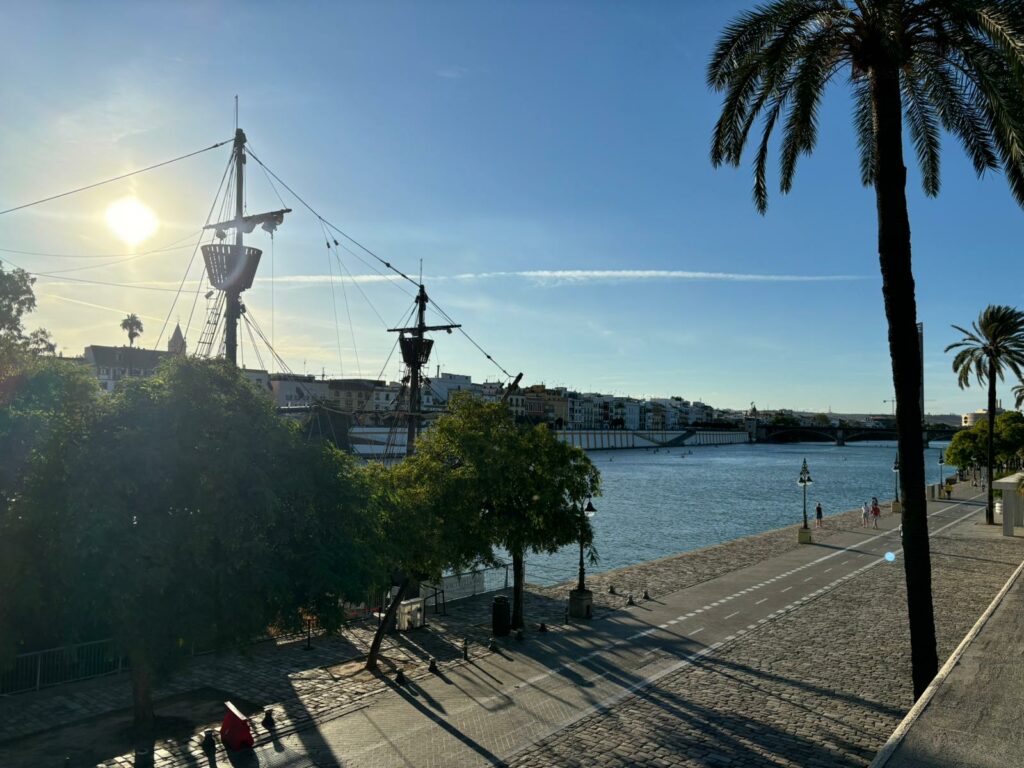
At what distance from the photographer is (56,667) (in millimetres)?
17312

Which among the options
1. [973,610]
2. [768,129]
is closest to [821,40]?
[768,129]

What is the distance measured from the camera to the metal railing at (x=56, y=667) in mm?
16531

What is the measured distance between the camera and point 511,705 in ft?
51.1

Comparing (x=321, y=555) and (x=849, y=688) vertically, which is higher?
(x=321, y=555)

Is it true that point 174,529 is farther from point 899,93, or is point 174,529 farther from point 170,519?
point 899,93

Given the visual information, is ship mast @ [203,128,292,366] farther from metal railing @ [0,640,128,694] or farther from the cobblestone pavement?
the cobblestone pavement

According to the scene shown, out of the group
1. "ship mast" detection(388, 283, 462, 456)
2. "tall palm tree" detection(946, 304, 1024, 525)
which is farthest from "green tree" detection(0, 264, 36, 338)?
"tall palm tree" detection(946, 304, 1024, 525)

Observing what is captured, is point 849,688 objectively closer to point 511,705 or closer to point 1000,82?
point 511,705

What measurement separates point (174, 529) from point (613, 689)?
10268 mm

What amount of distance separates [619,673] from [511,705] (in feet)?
11.2

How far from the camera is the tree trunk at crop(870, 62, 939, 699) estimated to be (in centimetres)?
1341

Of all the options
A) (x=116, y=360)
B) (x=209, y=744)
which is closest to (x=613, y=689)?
(x=209, y=744)

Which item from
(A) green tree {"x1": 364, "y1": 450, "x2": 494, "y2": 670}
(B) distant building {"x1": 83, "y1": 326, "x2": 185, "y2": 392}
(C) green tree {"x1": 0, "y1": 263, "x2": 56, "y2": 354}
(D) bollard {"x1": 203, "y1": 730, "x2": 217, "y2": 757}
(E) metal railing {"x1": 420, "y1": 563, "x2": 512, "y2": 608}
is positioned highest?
(B) distant building {"x1": 83, "y1": 326, "x2": 185, "y2": 392}

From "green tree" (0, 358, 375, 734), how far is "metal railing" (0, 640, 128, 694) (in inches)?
199
